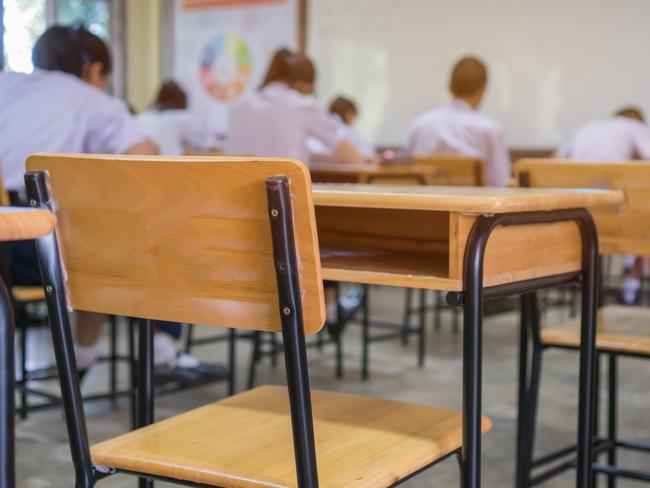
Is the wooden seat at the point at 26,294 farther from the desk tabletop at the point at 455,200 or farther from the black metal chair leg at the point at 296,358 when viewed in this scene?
the black metal chair leg at the point at 296,358

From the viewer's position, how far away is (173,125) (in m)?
5.03

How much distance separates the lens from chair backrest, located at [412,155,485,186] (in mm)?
3682

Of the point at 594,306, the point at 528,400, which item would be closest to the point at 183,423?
the point at 594,306

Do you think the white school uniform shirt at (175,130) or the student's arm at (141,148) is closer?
the student's arm at (141,148)

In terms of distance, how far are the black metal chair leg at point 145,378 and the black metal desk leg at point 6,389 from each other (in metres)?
0.65

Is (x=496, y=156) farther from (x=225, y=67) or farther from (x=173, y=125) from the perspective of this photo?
(x=225, y=67)

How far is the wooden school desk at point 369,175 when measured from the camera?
3.07 meters

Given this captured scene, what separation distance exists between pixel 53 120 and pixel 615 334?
1.59 m

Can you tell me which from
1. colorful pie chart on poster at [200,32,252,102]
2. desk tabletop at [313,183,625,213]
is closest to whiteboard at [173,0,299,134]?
colorful pie chart on poster at [200,32,252,102]

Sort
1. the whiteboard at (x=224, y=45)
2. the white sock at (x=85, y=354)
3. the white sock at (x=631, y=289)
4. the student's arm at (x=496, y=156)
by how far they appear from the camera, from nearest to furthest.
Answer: the white sock at (x=85, y=354)
the student's arm at (x=496, y=156)
the white sock at (x=631, y=289)
the whiteboard at (x=224, y=45)

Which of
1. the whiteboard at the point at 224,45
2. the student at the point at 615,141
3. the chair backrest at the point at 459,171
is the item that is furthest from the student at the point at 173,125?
the whiteboard at the point at 224,45

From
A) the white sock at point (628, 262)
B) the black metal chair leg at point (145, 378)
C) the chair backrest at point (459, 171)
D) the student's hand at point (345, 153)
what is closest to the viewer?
the black metal chair leg at point (145, 378)

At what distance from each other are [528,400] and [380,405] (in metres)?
0.57

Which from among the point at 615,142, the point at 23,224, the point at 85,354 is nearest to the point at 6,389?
the point at 23,224
